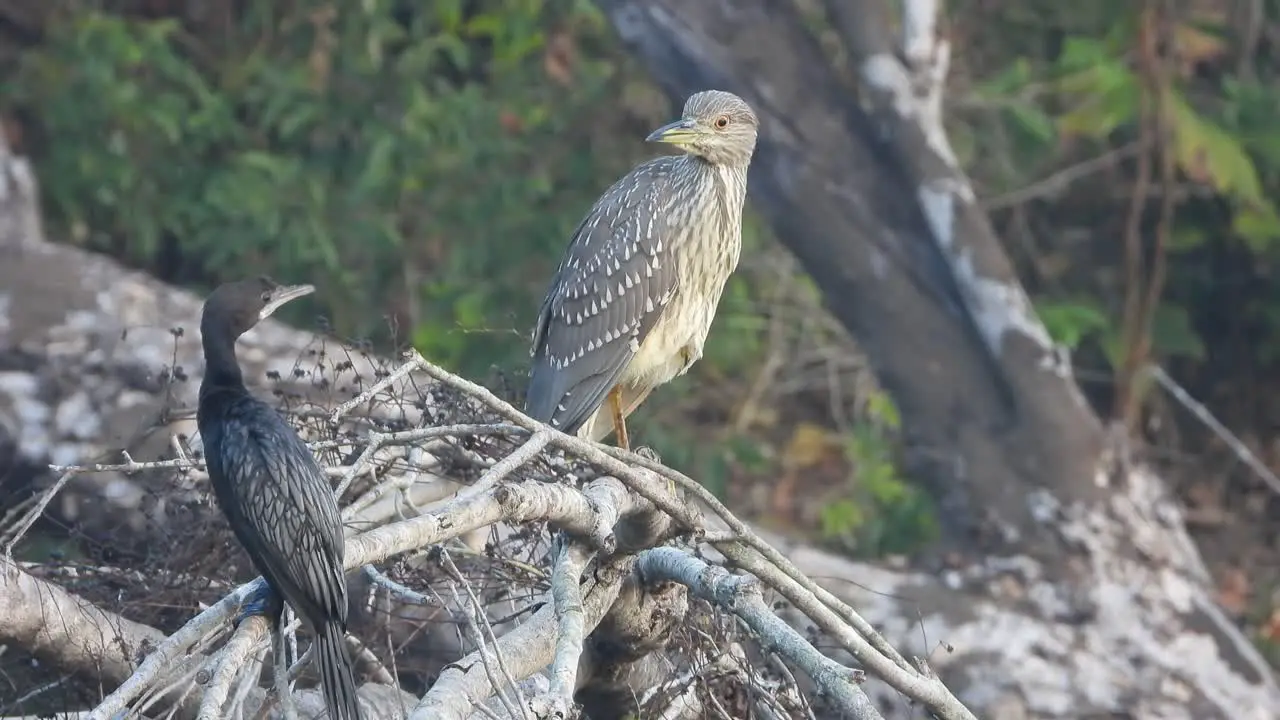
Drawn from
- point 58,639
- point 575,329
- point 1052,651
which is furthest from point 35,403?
point 1052,651

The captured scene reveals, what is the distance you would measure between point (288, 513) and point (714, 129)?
2001mm

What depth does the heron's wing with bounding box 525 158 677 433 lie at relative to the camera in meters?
4.37

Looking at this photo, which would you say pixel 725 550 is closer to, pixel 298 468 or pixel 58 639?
pixel 298 468

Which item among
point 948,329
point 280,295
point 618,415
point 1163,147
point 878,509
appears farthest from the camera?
point 878,509

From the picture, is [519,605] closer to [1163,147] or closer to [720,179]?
[720,179]

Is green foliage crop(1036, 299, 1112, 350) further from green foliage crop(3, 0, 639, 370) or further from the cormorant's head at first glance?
the cormorant's head

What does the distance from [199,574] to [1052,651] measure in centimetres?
298

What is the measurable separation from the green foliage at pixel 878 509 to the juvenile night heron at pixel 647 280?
2.20 meters

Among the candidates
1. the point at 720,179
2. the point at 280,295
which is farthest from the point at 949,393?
the point at 280,295

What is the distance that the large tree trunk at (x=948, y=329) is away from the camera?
19.1 feet

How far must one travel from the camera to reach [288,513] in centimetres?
287

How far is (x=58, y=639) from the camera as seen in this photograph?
3215mm

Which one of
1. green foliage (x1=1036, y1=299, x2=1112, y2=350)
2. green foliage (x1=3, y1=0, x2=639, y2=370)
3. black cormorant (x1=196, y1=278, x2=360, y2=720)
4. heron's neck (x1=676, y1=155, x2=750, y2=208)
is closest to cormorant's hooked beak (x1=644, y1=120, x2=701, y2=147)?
heron's neck (x1=676, y1=155, x2=750, y2=208)

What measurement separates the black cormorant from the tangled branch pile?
0.07m
